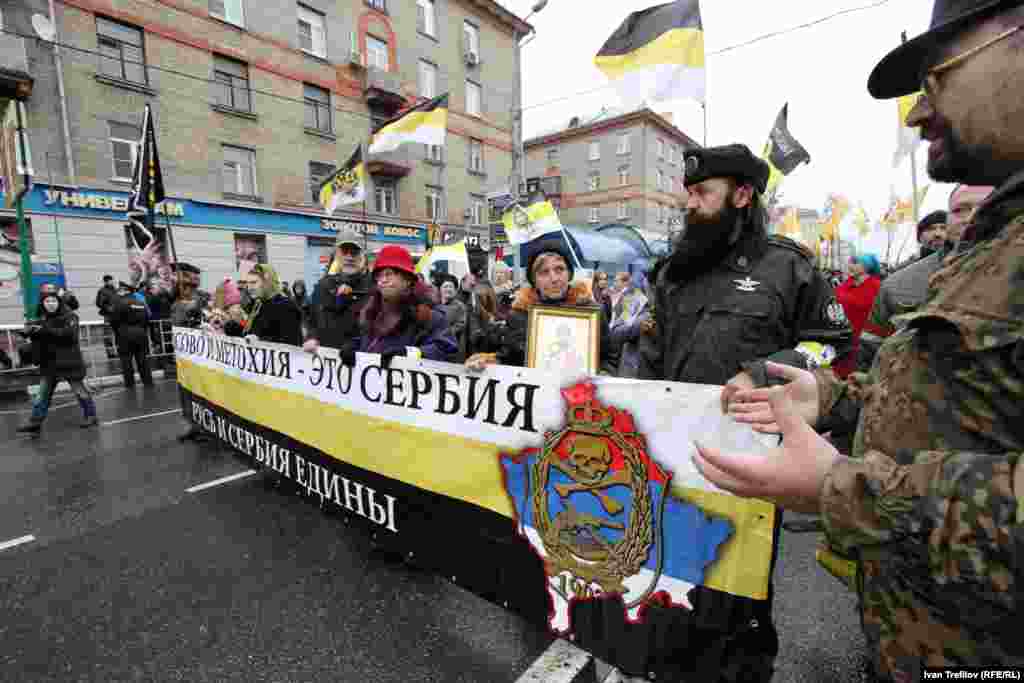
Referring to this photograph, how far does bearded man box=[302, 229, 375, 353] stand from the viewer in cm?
420

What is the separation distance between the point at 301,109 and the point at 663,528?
67.5ft

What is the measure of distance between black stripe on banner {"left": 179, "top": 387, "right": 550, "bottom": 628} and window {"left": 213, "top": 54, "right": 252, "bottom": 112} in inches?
674

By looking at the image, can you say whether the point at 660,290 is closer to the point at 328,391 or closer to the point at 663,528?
the point at 663,528

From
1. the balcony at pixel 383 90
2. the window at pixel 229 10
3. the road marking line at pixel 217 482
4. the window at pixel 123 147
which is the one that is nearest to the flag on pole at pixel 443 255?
the road marking line at pixel 217 482

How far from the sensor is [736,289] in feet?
6.19

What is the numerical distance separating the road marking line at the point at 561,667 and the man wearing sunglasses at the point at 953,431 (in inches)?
53.2

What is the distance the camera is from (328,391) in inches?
113

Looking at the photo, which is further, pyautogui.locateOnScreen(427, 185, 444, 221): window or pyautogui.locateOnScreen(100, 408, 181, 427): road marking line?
pyautogui.locateOnScreen(427, 185, 444, 221): window

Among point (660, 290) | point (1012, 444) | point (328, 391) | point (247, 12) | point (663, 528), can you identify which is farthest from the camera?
point (247, 12)

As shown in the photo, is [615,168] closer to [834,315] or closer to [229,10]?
[229,10]

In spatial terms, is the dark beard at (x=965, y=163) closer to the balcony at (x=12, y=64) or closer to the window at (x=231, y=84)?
the balcony at (x=12, y=64)

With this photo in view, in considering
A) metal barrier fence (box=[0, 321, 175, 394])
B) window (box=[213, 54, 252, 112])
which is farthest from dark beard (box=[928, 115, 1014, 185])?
window (box=[213, 54, 252, 112])

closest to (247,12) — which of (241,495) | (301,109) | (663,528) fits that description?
(301,109)

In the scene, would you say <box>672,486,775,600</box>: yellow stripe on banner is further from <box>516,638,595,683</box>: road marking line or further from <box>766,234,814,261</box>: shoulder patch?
<box>766,234,814,261</box>: shoulder patch
